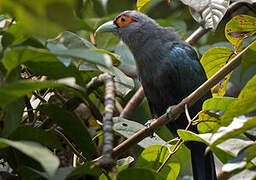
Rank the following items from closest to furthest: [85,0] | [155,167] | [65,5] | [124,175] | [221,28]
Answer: [65,5] < [124,175] < [155,167] < [85,0] < [221,28]

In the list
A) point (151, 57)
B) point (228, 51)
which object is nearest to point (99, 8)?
point (151, 57)

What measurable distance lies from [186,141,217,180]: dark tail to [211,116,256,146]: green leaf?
166cm

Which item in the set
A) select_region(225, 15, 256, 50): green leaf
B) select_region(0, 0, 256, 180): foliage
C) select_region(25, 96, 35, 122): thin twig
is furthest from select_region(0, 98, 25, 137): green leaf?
select_region(225, 15, 256, 50): green leaf

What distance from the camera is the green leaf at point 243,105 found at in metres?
1.50

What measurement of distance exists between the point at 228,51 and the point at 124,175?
142 cm

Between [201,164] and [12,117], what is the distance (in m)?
2.03

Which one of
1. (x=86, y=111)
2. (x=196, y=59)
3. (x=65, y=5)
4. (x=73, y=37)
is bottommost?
(x=86, y=111)

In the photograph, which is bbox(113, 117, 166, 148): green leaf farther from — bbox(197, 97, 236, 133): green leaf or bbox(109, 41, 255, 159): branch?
bbox(197, 97, 236, 133): green leaf

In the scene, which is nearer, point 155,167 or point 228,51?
point 155,167

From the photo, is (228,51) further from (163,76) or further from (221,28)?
(221,28)

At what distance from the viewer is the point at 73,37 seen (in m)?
2.21

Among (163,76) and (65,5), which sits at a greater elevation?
(65,5)

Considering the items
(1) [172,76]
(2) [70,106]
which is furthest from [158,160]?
(1) [172,76]

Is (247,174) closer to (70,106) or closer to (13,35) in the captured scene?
(13,35)
